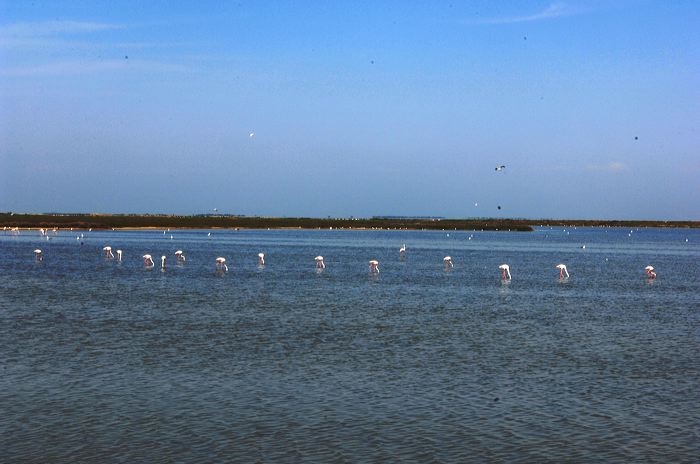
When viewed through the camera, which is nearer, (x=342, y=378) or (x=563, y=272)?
(x=342, y=378)

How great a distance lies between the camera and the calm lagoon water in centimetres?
1502

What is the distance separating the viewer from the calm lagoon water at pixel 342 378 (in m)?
15.0

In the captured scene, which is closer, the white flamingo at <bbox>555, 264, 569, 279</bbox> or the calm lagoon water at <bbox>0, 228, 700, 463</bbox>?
the calm lagoon water at <bbox>0, 228, 700, 463</bbox>

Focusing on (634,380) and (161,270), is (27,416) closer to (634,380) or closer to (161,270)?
(634,380)

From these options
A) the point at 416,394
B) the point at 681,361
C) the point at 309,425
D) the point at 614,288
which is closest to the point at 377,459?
the point at 309,425

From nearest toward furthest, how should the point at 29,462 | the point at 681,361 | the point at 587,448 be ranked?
the point at 29,462, the point at 587,448, the point at 681,361

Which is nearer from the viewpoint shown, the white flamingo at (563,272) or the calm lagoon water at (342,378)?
the calm lagoon water at (342,378)

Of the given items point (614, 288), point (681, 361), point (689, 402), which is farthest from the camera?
point (614, 288)

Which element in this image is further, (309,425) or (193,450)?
(309,425)

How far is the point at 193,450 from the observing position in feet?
47.4

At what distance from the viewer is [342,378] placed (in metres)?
21.0

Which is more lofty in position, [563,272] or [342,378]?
[342,378]

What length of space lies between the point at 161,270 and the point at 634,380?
4899 centimetres

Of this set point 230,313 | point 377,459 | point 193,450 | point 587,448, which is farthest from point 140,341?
point 587,448
